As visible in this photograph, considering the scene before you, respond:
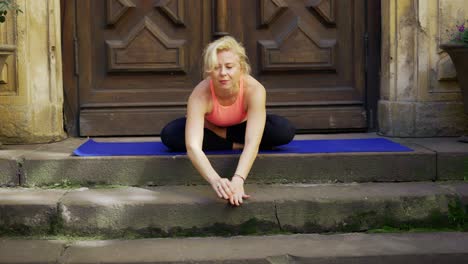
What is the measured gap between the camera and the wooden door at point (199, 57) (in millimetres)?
6070

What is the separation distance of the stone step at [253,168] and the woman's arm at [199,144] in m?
0.27

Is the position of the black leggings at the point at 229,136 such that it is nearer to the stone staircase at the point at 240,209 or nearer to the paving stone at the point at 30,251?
the stone staircase at the point at 240,209

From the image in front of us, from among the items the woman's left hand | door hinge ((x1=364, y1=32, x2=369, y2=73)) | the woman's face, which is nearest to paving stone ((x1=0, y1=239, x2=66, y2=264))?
the woman's left hand

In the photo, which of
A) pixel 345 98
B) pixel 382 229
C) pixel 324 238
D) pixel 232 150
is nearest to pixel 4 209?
pixel 232 150

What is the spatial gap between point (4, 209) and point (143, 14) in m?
2.21

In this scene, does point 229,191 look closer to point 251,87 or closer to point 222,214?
point 222,214

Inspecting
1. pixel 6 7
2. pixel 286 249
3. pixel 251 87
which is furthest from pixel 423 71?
pixel 6 7

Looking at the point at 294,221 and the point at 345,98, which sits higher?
the point at 345,98

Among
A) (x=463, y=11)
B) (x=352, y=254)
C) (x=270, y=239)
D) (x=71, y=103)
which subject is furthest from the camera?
(x=71, y=103)

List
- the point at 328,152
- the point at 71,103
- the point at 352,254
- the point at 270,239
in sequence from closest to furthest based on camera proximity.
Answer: the point at 352,254 → the point at 270,239 → the point at 328,152 → the point at 71,103

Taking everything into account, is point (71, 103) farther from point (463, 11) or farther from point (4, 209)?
point (463, 11)

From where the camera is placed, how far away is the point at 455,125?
227 inches

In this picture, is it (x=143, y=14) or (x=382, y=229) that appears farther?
(x=143, y=14)

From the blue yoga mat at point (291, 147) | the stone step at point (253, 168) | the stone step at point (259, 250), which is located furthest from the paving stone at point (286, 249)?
the blue yoga mat at point (291, 147)
